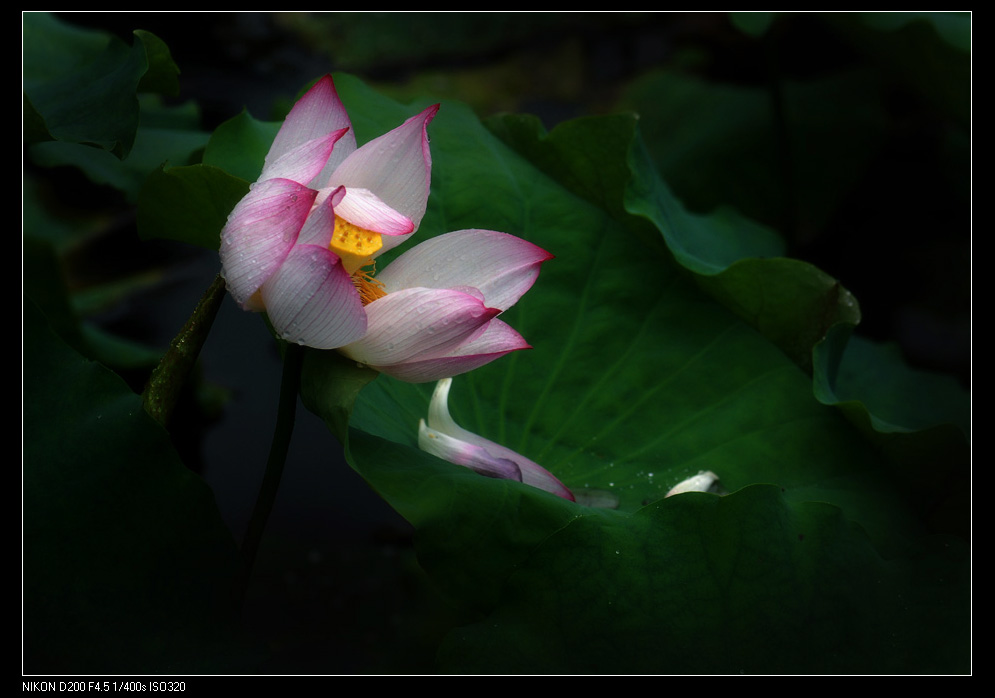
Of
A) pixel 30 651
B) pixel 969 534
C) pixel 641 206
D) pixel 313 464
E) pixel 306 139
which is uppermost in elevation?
pixel 306 139

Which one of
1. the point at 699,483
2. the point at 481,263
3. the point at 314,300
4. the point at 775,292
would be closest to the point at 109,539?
the point at 314,300

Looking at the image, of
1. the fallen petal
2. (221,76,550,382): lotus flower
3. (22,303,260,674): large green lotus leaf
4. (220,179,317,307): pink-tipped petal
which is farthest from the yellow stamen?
the fallen petal

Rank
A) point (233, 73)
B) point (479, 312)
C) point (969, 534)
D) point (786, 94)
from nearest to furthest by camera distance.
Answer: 1. point (479, 312)
2. point (969, 534)
3. point (786, 94)
4. point (233, 73)

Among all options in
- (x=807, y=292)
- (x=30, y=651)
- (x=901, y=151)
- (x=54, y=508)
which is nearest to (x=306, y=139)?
(x=54, y=508)

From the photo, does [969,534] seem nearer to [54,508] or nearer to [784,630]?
[784,630]

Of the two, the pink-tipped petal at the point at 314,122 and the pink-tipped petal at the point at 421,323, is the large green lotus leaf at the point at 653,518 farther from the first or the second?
the pink-tipped petal at the point at 314,122

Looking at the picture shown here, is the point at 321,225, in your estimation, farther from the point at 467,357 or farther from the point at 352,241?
the point at 467,357

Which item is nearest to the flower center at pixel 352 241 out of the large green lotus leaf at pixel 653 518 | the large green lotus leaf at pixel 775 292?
the large green lotus leaf at pixel 653 518
